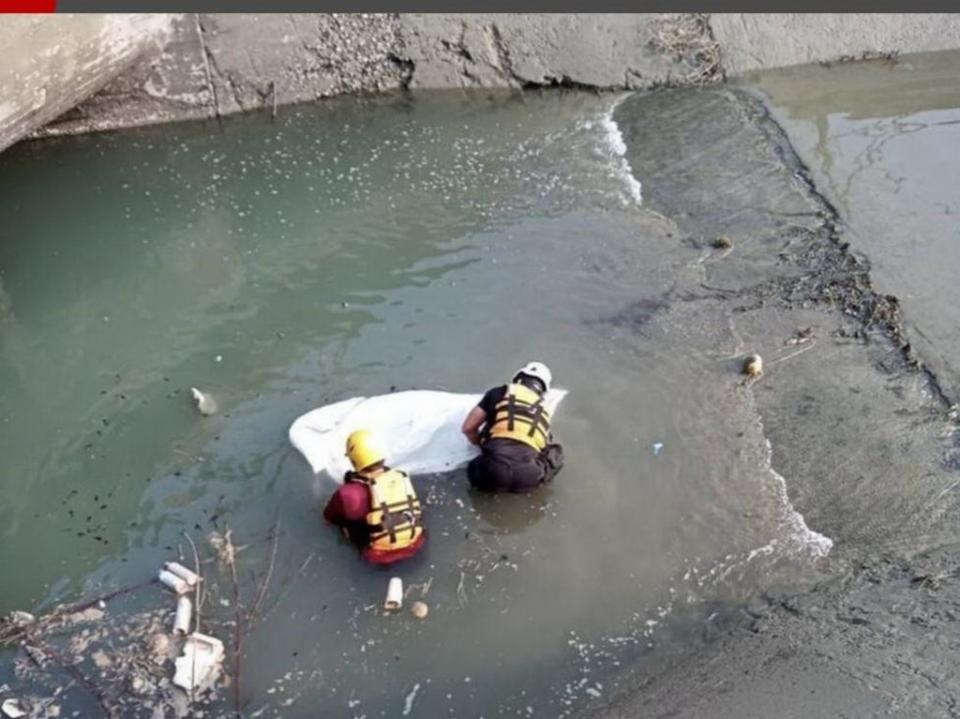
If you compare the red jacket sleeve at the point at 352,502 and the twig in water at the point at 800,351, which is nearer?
the red jacket sleeve at the point at 352,502

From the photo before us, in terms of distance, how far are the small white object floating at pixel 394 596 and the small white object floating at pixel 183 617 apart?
3.94 ft

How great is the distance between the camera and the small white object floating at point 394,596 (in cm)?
591

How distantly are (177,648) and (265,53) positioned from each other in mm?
7924

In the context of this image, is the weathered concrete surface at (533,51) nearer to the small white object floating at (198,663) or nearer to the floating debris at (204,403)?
the floating debris at (204,403)

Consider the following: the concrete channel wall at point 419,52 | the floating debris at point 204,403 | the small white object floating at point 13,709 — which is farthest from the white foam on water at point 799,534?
the concrete channel wall at point 419,52

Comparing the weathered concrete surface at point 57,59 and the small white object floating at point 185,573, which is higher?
the weathered concrete surface at point 57,59

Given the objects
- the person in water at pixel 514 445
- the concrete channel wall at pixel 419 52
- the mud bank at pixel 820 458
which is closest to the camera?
the mud bank at pixel 820 458

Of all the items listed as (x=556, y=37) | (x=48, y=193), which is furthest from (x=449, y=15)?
(x=48, y=193)

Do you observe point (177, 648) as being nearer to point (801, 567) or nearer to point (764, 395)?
point (801, 567)

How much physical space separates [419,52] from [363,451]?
7.30 metres

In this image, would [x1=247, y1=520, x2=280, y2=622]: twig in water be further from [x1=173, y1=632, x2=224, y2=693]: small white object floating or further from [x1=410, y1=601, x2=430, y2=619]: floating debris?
[x1=410, y1=601, x2=430, y2=619]: floating debris

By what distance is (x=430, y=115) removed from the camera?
37.6ft

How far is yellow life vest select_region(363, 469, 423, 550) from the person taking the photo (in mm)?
6016

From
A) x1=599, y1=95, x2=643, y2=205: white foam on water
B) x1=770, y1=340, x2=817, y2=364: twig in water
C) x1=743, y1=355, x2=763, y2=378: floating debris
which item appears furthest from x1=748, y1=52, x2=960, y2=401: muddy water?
x1=599, y1=95, x2=643, y2=205: white foam on water
